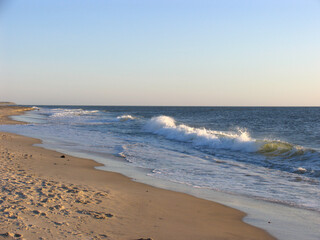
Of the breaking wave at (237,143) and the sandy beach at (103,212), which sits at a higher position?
the breaking wave at (237,143)

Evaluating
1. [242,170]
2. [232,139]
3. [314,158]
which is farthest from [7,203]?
[232,139]

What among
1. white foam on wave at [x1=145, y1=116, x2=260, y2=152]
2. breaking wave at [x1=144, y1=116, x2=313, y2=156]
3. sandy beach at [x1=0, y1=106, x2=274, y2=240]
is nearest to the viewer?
sandy beach at [x1=0, y1=106, x2=274, y2=240]

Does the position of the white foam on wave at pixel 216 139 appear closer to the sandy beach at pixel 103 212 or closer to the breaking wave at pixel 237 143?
the breaking wave at pixel 237 143

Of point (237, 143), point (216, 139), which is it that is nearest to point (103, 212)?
point (237, 143)

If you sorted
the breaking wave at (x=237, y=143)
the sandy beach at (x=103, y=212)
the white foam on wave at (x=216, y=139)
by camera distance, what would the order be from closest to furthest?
the sandy beach at (x=103, y=212) → the breaking wave at (x=237, y=143) → the white foam on wave at (x=216, y=139)

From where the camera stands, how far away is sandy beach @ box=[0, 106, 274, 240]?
4379 millimetres

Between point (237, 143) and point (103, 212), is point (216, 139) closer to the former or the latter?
point (237, 143)

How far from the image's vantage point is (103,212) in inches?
206

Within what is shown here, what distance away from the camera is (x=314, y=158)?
12.4 m

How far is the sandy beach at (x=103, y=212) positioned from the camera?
4379 millimetres

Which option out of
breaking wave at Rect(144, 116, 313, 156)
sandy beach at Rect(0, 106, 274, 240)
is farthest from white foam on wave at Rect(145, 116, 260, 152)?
sandy beach at Rect(0, 106, 274, 240)

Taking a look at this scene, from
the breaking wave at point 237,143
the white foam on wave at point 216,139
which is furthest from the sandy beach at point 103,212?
the white foam on wave at point 216,139

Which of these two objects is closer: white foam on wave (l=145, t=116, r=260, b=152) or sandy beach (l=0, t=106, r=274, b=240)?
sandy beach (l=0, t=106, r=274, b=240)

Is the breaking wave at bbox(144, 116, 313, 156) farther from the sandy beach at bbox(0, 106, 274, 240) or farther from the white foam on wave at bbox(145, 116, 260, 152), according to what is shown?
the sandy beach at bbox(0, 106, 274, 240)
